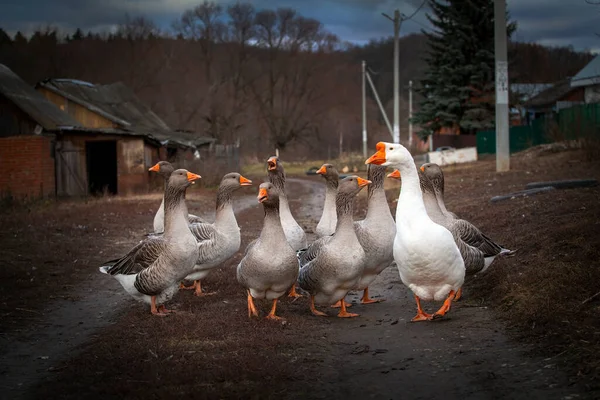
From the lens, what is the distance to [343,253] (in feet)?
25.9

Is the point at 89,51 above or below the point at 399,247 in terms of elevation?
above

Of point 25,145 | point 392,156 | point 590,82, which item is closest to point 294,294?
point 392,156

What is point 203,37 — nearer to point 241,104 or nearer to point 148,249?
point 241,104

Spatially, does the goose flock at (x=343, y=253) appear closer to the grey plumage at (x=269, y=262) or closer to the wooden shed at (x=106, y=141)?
the grey plumage at (x=269, y=262)

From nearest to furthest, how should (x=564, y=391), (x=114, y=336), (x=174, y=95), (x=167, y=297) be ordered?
(x=564, y=391)
(x=114, y=336)
(x=167, y=297)
(x=174, y=95)

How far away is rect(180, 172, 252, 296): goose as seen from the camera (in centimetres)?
964

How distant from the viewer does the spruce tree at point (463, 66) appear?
41344 millimetres

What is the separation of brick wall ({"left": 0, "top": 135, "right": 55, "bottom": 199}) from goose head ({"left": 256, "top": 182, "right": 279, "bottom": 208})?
1959 cm

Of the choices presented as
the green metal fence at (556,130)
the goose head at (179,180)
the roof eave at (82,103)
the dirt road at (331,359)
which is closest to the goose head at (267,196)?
the dirt road at (331,359)

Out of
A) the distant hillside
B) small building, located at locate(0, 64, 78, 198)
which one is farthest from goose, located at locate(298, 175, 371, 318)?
the distant hillside

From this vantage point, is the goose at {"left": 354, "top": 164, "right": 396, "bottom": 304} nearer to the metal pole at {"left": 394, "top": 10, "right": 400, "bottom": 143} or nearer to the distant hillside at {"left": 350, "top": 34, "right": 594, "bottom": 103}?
Result: the metal pole at {"left": 394, "top": 10, "right": 400, "bottom": 143}

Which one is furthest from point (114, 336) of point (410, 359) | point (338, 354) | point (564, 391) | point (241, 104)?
point (241, 104)

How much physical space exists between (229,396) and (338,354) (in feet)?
5.39

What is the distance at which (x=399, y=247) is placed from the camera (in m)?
7.41
